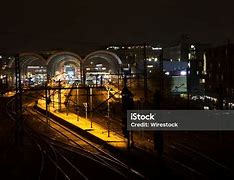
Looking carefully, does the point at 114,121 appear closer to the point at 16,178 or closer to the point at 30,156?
the point at 30,156

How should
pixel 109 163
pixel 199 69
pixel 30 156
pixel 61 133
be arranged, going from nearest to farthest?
pixel 109 163, pixel 30 156, pixel 61 133, pixel 199 69

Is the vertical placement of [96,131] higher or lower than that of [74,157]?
higher

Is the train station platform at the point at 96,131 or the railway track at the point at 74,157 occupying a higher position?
the train station platform at the point at 96,131

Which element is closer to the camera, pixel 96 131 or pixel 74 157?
pixel 74 157

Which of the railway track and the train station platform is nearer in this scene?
the railway track

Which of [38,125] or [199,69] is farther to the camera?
[199,69]

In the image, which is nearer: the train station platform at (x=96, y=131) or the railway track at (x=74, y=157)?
the railway track at (x=74, y=157)

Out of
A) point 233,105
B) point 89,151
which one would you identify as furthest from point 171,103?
point 89,151

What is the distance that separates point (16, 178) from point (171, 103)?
13.3 m

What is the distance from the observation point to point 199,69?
109 feet

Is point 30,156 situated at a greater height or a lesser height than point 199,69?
lesser

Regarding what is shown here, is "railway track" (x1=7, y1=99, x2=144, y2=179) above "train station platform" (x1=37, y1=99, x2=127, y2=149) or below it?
below

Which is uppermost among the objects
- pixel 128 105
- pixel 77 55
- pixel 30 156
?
pixel 77 55

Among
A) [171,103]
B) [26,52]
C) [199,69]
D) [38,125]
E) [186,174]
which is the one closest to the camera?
[186,174]
